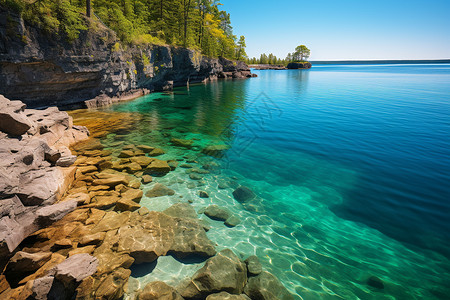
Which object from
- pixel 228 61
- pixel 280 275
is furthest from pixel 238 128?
pixel 228 61

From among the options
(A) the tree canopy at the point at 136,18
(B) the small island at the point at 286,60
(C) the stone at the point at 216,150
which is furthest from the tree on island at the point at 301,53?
(C) the stone at the point at 216,150

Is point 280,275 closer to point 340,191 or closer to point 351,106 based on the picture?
point 340,191

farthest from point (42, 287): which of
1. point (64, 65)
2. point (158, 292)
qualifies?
point (64, 65)

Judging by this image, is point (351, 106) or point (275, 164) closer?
point (275, 164)

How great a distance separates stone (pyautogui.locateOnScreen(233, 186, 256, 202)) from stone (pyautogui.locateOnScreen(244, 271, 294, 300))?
357cm

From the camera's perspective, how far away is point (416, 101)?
89.8 feet

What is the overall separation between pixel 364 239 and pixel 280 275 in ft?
11.4

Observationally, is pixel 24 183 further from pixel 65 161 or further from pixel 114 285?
pixel 114 285

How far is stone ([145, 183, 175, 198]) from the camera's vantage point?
8.41m

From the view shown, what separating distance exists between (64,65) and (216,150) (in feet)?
61.1

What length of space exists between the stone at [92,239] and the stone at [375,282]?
7446mm

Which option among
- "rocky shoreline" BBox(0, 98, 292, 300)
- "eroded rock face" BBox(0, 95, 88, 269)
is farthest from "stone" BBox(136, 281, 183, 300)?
"eroded rock face" BBox(0, 95, 88, 269)

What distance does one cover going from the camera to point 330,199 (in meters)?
8.65

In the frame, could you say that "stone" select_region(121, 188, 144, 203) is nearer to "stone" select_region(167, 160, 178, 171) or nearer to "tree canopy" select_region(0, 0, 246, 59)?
"stone" select_region(167, 160, 178, 171)
